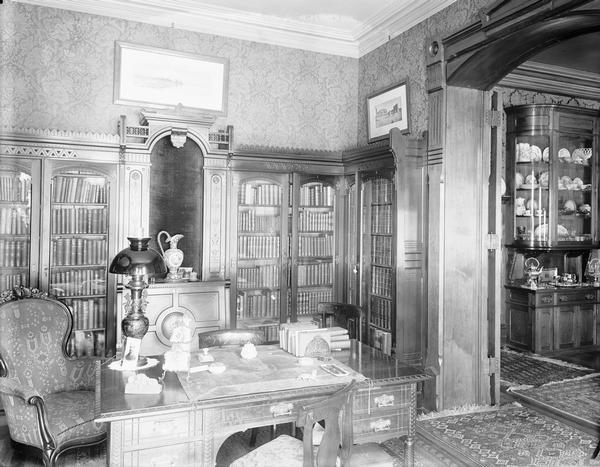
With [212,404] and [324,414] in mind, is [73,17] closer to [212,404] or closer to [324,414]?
[212,404]

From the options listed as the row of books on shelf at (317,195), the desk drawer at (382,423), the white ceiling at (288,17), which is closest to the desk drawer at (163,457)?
the desk drawer at (382,423)

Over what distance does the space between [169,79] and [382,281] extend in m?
3.19

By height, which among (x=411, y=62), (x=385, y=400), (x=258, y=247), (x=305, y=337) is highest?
(x=411, y=62)

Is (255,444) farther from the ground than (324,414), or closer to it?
closer to it

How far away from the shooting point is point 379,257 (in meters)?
5.30

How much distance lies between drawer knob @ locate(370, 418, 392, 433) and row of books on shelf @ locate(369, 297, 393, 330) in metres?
2.15

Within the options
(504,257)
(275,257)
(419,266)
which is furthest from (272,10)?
(504,257)

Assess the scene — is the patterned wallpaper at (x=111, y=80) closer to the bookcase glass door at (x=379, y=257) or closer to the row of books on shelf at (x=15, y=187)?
the row of books on shelf at (x=15, y=187)

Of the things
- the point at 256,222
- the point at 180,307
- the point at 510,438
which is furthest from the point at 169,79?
the point at 510,438

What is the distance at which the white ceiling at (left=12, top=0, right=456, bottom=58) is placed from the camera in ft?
17.6

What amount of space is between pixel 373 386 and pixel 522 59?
3099mm

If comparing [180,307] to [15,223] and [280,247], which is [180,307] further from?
[15,223]

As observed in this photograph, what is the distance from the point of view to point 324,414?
84.3 inches

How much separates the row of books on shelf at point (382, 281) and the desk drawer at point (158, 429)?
2931mm
